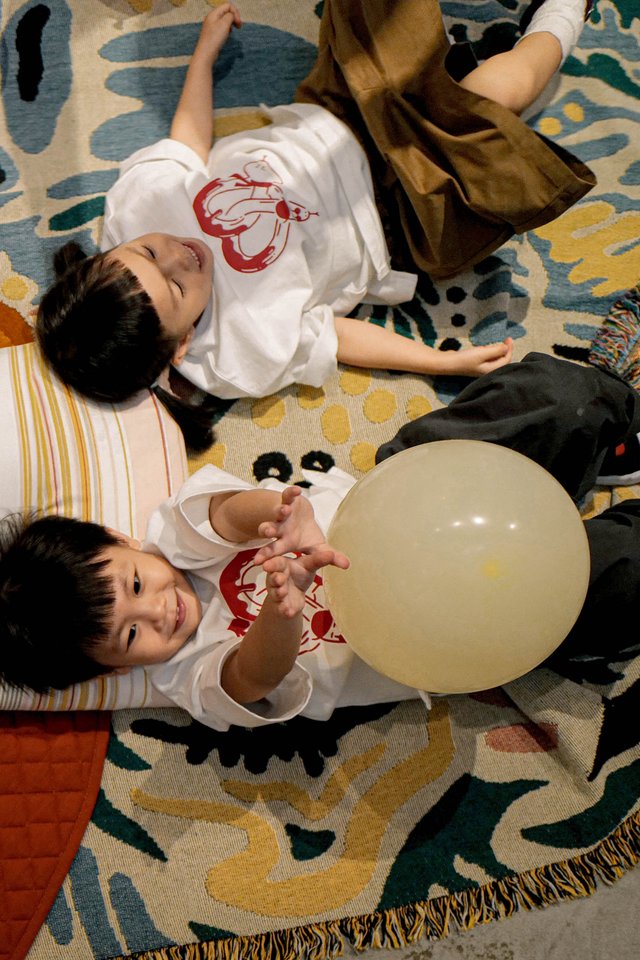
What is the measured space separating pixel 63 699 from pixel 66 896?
0.91 ft

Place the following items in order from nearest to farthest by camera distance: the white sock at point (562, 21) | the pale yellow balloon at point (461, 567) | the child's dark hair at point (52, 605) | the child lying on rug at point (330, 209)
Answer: the pale yellow balloon at point (461, 567) < the child's dark hair at point (52, 605) < the child lying on rug at point (330, 209) < the white sock at point (562, 21)

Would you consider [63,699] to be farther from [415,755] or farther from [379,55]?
[379,55]

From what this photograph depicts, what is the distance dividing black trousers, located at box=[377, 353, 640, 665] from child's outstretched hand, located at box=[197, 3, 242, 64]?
0.76m

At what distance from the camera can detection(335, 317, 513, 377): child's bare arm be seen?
1191mm

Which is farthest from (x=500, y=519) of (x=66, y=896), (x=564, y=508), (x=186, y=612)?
(x=66, y=896)

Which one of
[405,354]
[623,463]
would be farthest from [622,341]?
[405,354]

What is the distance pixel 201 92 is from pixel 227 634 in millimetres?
919

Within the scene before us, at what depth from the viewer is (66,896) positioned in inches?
41.3

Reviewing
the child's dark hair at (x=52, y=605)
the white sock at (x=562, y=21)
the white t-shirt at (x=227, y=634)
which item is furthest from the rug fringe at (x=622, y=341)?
the child's dark hair at (x=52, y=605)

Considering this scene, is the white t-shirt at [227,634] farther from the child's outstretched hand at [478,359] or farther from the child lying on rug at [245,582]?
the child's outstretched hand at [478,359]

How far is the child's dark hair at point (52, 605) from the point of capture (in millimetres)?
886

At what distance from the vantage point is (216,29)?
1299 millimetres

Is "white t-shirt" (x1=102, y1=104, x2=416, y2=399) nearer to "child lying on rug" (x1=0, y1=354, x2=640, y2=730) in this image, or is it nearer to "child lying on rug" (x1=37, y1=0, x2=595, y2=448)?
"child lying on rug" (x1=37, y1=0, x2=595, y2=448)

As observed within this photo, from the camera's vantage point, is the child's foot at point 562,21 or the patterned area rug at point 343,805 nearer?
the patterned area rug at point 343,805
